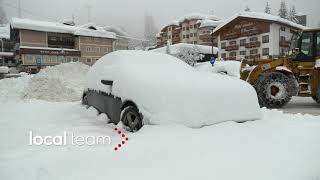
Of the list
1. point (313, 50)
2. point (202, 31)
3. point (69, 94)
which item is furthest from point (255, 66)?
point (202, 31)

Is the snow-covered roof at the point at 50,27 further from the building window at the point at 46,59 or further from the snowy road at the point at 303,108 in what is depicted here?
the snowy road at the point at 303,108

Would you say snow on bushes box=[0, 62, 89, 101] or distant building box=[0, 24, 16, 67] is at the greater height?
distant building box=[0, 24, 16, 67]

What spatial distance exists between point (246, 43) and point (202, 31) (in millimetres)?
21311

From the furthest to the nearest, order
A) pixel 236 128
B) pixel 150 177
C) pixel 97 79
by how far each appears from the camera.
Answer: pixel 97 79
pixel 236 128
pixel 150 177

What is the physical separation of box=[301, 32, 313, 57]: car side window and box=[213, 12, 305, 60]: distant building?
27217mm

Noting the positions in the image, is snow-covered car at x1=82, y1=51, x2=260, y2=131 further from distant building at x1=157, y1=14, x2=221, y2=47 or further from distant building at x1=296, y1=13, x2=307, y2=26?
distant building at x1=296, y1=13, x2=307, y2=26

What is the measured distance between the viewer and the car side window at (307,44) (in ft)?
29.7

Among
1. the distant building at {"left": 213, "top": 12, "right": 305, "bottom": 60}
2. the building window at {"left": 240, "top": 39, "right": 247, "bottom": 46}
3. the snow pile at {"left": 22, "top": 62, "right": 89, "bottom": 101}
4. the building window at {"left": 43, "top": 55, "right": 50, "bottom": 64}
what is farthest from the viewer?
the building window at {"left": 43, "top": 55, "right": 50, "bottom": 64}

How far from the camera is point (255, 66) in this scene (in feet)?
30.1

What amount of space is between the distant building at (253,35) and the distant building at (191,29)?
15.2m

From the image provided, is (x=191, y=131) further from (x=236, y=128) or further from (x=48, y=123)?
(x=48, y=123)

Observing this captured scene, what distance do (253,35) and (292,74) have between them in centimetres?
3469

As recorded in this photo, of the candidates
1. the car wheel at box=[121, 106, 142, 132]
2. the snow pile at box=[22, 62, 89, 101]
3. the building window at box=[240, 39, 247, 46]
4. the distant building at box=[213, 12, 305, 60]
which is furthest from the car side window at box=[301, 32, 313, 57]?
the building window at box=[240, 39, 247, 46]

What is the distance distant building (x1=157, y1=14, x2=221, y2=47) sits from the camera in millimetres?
62000
